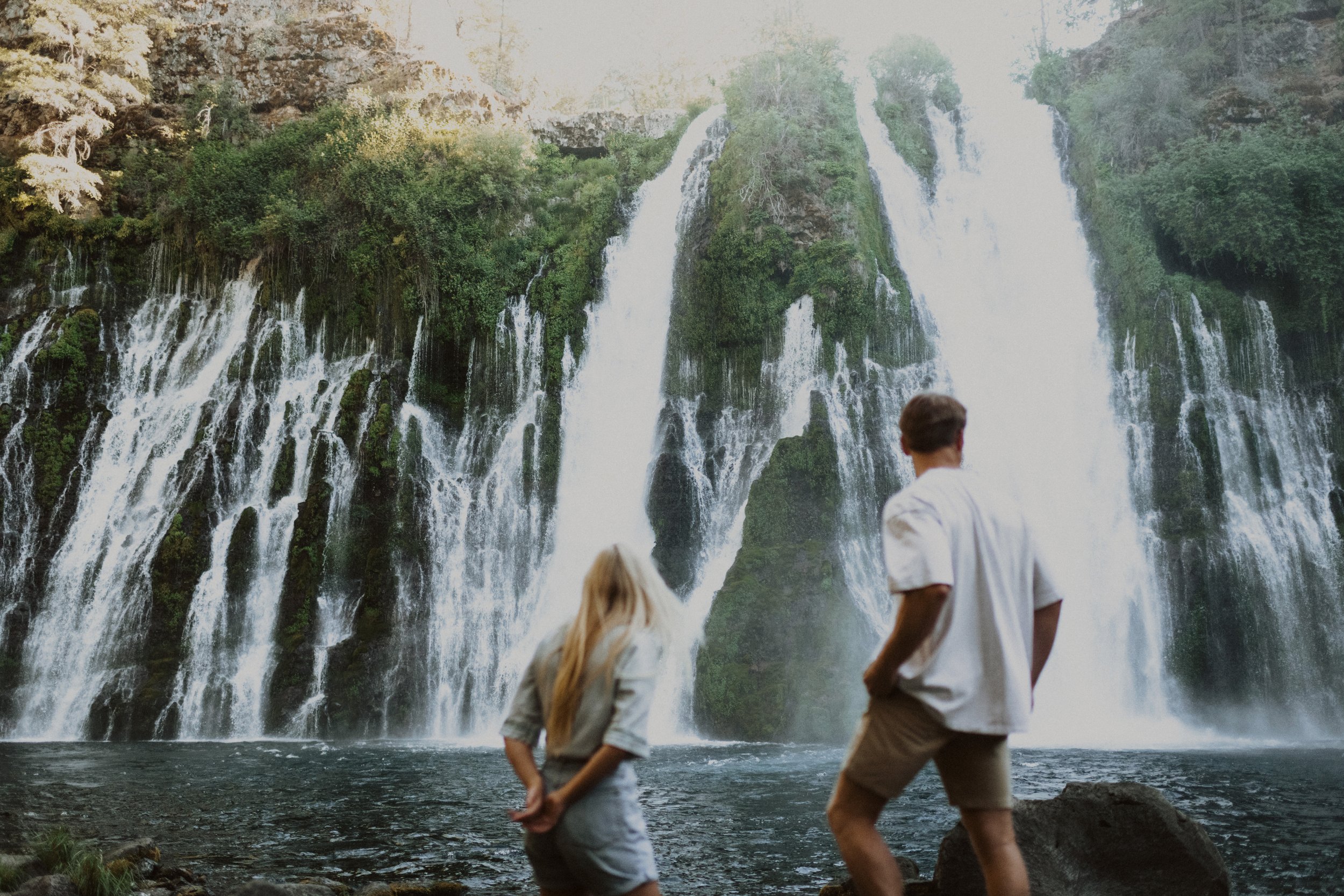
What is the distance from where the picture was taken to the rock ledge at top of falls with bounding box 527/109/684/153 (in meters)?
27.5

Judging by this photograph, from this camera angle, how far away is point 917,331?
19.8 m

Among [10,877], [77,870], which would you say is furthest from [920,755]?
[10,877]

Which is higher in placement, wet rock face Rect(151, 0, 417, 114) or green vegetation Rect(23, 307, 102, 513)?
wet rock face Rect(151, 0, 417, 114)

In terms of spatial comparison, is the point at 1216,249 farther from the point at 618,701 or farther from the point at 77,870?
the point at 77,870

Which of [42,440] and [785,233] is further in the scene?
[785,233]

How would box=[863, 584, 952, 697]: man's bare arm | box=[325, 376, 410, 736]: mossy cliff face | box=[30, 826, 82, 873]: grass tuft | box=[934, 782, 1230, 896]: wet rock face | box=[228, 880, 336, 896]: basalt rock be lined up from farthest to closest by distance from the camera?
1. box=[325, 376, 410, 736]: mossy cliff face
2. box=[30, 826, 82, 873]: grass tuft
3. box=[228, 880, 336, 896]: basalt rock
4. box=[934, 782, 1230, 896]: wet rock face
5. box=[863, 584, 952, 697]: man's bare arm

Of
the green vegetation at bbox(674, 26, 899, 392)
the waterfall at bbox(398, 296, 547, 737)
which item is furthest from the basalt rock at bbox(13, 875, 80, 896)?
the green vegetation at bbox(674, 26, 899, 392)

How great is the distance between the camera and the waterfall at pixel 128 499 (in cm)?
1784

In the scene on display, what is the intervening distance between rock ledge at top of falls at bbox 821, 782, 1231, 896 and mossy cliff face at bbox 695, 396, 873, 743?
995cm

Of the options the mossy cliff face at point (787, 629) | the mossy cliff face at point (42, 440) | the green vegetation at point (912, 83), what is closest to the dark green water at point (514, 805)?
the mossy cliff face at point (787, 629)

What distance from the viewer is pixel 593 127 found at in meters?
27.8

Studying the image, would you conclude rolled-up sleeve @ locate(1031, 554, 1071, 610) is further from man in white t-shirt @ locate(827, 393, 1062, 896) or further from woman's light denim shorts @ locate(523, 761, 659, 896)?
woman's light denim shorts @ locate(523, 761, 659, 896)

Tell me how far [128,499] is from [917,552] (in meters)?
20.6

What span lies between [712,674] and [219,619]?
929cm
